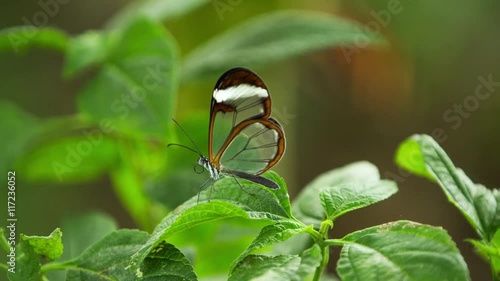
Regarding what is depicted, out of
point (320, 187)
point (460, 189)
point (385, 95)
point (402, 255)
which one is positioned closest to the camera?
point (402, 255)

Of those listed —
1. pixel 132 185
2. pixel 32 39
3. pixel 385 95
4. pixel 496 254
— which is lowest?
pixel 496 254

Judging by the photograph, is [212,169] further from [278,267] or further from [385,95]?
[385,95]

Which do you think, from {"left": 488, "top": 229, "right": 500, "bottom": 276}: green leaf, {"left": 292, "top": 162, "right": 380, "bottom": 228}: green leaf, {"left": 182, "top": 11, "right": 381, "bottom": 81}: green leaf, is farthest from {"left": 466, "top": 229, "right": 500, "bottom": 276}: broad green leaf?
{"left": 182, "top": 11, "right": 381, "bottom": 81}: green leaf

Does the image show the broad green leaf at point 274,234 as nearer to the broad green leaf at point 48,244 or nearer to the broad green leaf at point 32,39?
the broad green leaf at point 48,244

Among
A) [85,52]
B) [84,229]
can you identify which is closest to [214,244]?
[84,229]

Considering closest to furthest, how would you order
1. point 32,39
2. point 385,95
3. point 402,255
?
point 402,255, point 32,39, point 385,95

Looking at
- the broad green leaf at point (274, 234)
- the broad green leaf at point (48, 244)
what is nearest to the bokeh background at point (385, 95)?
the broad green leaf at point (48, 244)

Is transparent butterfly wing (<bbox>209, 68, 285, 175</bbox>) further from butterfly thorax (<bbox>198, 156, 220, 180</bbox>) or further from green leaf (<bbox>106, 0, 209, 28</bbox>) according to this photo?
green leaf (<bbox>106, 0, 209, 28</bbox>)
